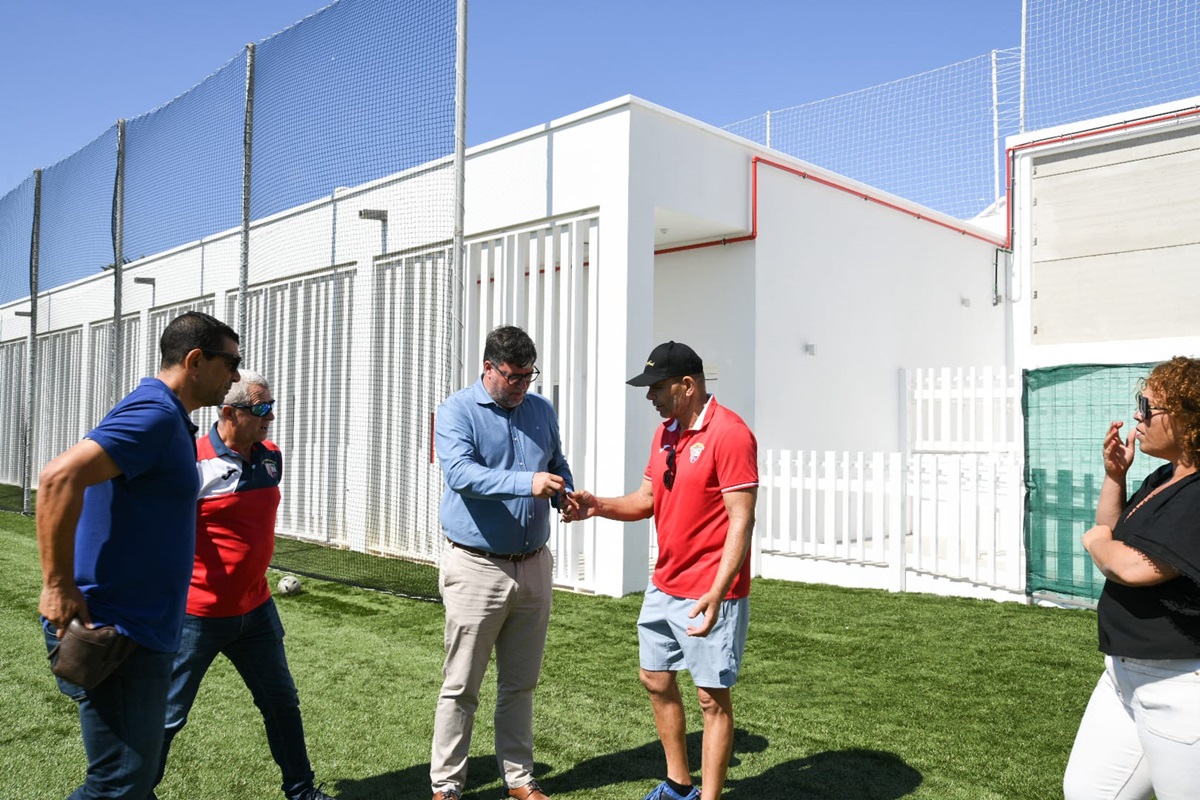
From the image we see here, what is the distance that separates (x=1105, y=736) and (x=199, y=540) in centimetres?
309

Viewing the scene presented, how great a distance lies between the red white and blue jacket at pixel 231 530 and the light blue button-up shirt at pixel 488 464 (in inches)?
28.0

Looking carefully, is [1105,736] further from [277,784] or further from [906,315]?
[906,315]

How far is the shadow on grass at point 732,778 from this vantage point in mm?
3850

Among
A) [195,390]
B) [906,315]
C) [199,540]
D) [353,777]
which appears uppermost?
[906,315]

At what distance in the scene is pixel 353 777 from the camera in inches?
160

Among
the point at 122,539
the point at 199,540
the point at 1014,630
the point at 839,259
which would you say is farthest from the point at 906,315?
the point at 122,539

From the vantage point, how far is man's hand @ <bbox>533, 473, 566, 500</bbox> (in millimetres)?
3359

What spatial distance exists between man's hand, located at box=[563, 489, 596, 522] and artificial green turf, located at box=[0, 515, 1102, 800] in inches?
46.0

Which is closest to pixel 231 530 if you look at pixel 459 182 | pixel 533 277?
pixel 459 182

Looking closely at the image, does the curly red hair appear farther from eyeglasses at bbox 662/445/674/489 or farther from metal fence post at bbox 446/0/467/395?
metal fence post at bbox 446/0/467/395

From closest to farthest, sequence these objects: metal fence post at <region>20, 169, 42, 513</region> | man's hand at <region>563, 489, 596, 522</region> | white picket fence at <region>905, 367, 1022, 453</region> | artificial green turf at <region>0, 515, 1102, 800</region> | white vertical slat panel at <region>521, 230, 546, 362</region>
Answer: man's hand at <region>563, 489, 596, 522</region>, artificial green turf at <region>0, 515, 1102, 800</region>, white vertical slat panel at <region>521, 230, 546, 362</region>, white picket fence at <region>905, 367, 1022, 453</region>, metal fence post at <region>20, 169, 42, 513</region>

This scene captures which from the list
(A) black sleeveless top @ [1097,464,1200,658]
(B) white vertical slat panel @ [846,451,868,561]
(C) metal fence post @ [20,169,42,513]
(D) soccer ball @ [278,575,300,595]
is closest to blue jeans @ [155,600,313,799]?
(A) black sleeveless top @ [1097,464,1200,658]

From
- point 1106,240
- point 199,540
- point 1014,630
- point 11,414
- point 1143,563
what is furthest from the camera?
point 11,414

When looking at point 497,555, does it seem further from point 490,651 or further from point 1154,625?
point 1154,625
